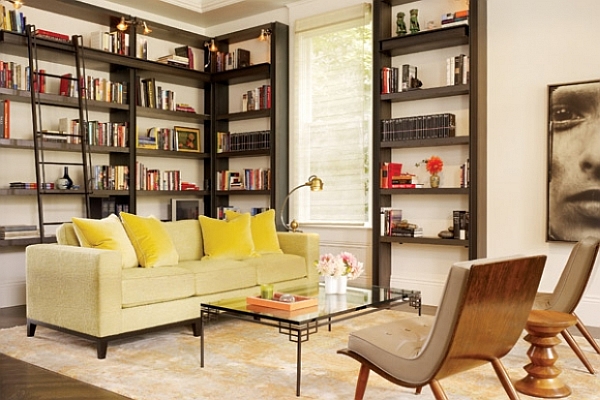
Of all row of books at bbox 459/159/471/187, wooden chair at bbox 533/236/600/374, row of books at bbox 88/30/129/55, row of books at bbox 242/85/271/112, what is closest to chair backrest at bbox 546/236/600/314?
Answer: wooden chair at bbox 533/236/600/374

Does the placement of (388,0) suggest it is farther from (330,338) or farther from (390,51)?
(330,338)

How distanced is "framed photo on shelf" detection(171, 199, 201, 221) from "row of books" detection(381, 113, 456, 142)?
2.60 meters

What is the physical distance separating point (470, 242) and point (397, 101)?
1.63 meters

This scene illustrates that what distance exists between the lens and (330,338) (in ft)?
14.5

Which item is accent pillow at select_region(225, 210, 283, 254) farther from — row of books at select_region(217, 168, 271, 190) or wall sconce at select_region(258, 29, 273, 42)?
wall sconce at select_region(258, 29, 273, 42)

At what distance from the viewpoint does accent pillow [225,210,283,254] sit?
5.46 meters

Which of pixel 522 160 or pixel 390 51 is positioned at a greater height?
pixel 390 51

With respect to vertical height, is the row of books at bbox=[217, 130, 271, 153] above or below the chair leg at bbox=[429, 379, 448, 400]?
above

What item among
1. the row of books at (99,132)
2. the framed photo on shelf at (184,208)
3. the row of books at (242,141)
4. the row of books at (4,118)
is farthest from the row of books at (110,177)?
the row of books at (242,141)

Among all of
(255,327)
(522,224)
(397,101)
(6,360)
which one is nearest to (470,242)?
(522,224)

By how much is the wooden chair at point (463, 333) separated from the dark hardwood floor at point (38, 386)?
133 centimetres

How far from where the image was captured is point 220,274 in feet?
15.3

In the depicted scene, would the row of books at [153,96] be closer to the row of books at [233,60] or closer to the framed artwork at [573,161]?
the row of books at [233,60]

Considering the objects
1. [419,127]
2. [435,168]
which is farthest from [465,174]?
[419,127]
